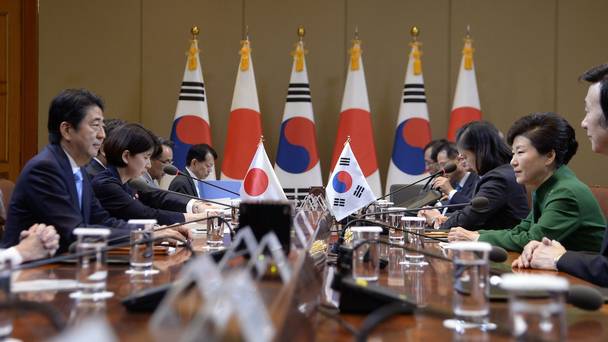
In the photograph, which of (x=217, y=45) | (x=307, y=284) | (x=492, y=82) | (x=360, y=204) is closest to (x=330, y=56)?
(x=217, y=45)

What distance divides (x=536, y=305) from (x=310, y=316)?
0.49 m

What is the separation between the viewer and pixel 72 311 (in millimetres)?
1328

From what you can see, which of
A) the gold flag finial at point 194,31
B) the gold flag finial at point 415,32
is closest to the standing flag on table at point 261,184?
the gold flag finial at point 194,31

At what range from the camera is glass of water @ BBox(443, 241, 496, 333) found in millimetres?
1269

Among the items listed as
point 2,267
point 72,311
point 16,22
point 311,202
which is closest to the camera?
point 2,267

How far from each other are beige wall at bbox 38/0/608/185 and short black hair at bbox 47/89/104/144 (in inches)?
158

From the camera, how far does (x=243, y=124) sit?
6289mm

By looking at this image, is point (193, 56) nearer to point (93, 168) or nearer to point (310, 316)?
point (93, 168)

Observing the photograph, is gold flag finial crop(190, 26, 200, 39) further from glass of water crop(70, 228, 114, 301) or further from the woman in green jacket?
glass of water crop(70, 228, 114, 301)

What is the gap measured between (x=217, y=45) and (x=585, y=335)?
5952 mm

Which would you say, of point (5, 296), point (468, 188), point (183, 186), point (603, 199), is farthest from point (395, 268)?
point (183, 186)

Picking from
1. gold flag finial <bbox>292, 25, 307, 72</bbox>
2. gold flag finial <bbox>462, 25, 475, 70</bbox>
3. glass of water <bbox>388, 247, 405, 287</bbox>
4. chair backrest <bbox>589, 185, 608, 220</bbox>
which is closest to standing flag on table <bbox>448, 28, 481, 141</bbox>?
gold flag finial <bbox>462, 25, 475, 70</bbox>

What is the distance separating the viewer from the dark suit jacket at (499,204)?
11.4 feet

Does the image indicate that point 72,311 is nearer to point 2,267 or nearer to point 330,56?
point 2,267
